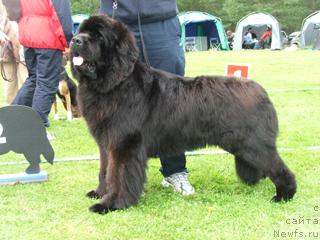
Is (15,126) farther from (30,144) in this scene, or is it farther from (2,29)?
(2,29)

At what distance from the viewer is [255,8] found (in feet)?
135

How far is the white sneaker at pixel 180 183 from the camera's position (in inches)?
171

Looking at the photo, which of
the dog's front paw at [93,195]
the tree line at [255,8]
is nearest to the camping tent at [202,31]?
the tree line at [255,8]

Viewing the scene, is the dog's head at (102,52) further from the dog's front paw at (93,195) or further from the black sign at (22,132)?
the dog's front paw at (93,195)

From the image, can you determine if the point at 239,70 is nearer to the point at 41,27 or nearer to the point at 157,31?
the point at 157,31

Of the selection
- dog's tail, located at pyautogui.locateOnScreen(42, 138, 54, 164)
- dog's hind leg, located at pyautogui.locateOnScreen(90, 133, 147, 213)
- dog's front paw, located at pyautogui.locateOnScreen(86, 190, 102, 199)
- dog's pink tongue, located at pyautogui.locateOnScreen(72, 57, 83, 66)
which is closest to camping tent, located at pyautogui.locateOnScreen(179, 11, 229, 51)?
dog's tail, located at pyautogui.locateOnScreen(42, 138, 54, 164)

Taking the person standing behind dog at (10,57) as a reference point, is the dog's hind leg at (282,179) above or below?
below

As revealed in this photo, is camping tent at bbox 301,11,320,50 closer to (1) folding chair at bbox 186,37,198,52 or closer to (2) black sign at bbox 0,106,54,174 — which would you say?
(1) folding chair at bbox 186,37,198,52

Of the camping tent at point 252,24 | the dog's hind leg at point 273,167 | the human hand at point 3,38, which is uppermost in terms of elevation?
the human hand at point 3,38

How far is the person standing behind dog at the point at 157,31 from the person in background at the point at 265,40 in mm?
24721

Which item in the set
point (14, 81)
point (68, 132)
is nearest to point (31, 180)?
point (68, 132)

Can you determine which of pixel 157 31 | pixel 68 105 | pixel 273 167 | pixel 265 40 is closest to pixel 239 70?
pixel 157 31

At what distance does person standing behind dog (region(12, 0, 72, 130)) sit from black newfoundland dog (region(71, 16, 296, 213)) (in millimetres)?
2709

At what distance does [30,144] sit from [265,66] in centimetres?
1340
